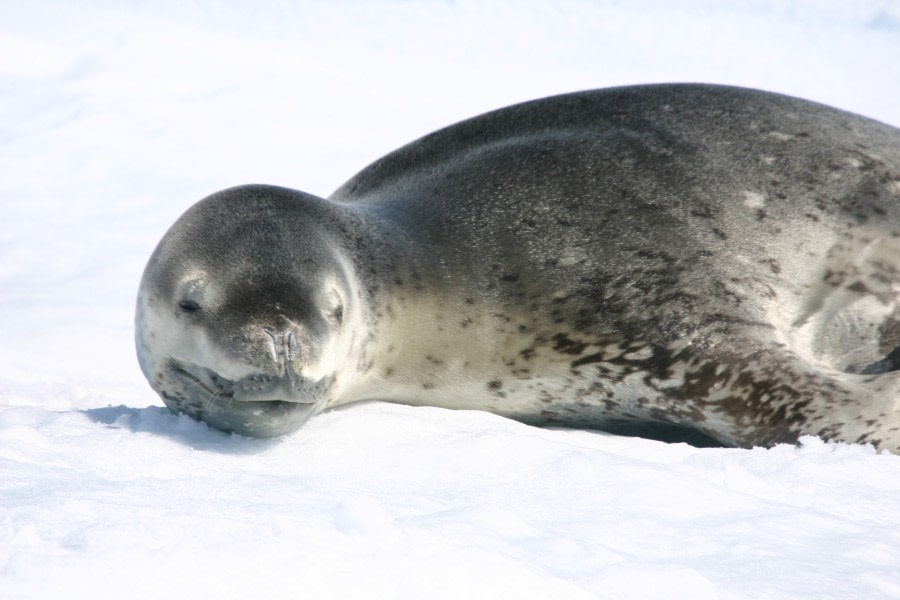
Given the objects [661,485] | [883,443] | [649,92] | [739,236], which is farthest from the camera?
[649,92]

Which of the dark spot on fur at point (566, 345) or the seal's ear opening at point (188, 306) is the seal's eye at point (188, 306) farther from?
the dark spot on fur at point (566, 345)

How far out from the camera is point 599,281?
3.34m

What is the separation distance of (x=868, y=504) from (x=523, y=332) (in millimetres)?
1224

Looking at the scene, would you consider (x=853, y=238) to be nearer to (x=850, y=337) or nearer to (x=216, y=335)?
(x=850, y=337)

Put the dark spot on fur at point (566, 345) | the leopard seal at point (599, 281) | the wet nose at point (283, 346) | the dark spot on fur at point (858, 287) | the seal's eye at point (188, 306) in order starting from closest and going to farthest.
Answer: the wet nose at point (283, 346) → the seal's eye at point (188, 306) → the leopard seal at point (599, 281) → the dark spot on fur at point (566, 345) → the dark spot on fur at point (858, 287)

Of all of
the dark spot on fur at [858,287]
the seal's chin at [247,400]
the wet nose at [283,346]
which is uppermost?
the dark spot on fur at [858,287]

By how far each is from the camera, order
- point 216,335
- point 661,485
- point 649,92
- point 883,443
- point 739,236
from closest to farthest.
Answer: point 661,485
point 216,335
point 883,443
point 739,236
point 649,92

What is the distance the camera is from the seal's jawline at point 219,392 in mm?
2742

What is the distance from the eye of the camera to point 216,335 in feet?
9.12

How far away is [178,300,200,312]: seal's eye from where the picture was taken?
2875 millimetres

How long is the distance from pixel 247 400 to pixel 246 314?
0.23 m

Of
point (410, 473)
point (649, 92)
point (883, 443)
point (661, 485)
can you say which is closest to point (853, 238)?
point (883, 443)

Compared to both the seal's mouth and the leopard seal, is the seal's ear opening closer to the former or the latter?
the leopard seal

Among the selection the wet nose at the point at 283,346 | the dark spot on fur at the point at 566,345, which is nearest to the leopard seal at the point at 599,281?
the dark spot on fur at the point at 566,345
